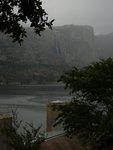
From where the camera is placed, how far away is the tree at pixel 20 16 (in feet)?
27.5

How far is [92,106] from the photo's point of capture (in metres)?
15.4

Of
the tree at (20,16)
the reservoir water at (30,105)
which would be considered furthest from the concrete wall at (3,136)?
the reservoir water at (30,105)

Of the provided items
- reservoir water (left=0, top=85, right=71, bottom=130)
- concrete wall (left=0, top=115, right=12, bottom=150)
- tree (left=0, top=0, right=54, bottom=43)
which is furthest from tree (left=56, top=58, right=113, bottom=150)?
reservoir water (left=0, top=85, right=71, bottom=130)

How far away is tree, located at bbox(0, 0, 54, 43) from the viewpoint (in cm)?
839

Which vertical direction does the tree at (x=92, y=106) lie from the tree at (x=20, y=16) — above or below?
below

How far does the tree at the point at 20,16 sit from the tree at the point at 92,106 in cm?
662

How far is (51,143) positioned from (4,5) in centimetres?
1100

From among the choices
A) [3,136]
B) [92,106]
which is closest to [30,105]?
[3,136]

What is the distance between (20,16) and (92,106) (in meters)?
7.55

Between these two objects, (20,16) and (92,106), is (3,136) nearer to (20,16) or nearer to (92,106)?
(92,106)

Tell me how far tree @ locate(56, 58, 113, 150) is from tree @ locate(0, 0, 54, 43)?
6619 mm

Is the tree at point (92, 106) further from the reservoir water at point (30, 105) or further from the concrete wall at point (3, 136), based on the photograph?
the reservoir water at point (30, 105)

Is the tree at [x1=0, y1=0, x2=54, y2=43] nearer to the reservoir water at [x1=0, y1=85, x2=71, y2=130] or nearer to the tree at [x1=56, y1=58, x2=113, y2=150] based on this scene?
the tree at [x1=56, y1=58, x2=113, y2=150]

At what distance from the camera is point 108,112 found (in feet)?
49.0
